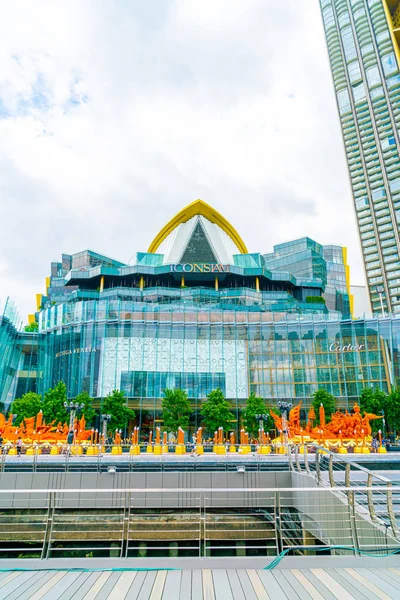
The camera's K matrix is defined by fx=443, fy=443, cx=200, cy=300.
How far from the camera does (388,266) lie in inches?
3765

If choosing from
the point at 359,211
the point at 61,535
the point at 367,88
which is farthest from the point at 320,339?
the point at 367,88

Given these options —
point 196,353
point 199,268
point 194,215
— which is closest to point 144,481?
point 196,353

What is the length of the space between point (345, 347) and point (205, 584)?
1833 inches

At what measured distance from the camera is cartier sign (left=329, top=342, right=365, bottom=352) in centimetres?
4834

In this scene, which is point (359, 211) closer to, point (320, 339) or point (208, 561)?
point (320, 339)

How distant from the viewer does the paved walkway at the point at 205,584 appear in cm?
481

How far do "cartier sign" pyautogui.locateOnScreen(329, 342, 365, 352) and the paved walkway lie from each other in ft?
148

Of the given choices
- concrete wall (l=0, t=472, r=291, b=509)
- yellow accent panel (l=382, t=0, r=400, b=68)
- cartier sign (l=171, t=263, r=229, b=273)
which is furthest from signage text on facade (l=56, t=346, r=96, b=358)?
yellow accent panel (l=382, t=0, r=400, b=68)

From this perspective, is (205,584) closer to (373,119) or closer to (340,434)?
(340,434)

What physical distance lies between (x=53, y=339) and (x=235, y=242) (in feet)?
146

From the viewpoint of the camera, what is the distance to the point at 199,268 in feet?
226

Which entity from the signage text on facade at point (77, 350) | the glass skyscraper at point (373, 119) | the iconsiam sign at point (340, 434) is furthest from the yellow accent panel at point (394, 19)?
the iconsiam sign at point (340, 434)

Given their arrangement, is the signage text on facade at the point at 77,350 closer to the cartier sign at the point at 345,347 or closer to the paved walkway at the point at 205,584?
the cartier sign at the point at 345,347

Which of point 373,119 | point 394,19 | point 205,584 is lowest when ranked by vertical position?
point 205,584
